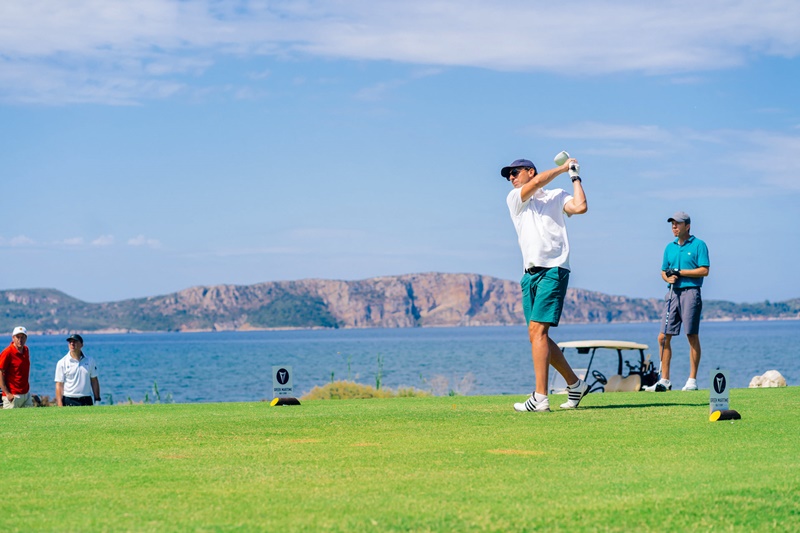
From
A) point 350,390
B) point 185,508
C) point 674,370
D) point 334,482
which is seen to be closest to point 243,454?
point 334,482

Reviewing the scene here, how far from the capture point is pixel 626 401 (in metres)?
12.2

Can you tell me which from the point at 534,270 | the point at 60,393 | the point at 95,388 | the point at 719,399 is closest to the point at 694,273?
the point at 534,270

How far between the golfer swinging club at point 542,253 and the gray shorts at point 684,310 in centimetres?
478

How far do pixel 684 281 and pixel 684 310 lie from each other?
419 millimetres

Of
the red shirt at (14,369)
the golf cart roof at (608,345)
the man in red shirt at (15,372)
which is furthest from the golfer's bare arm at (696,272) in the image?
the red shirt at (14,369)

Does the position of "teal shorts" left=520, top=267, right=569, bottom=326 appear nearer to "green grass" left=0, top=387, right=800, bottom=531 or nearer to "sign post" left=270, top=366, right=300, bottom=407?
"green grass" left=0, top=387, right=800, bottom=531

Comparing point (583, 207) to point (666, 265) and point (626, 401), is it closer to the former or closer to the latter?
point (626, 401)

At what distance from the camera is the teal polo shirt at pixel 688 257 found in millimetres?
15062

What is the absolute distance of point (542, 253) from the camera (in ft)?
35.2

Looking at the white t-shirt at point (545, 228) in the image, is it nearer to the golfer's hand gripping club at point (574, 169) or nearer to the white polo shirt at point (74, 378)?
the golfer's hand gripping club at point (574, 169)

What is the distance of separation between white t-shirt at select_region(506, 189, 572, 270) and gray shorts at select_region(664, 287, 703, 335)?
191 inches

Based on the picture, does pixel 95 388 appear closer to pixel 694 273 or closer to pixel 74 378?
pixel 74 378

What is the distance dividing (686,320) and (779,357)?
7358 cm

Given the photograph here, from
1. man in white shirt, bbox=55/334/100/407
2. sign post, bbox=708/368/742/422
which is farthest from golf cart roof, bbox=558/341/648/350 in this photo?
sign post, bbox=708/368/742/422
